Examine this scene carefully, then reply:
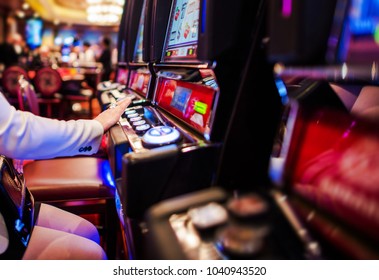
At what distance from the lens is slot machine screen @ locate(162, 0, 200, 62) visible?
4.26 ft

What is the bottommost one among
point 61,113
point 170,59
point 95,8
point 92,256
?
point 61,113

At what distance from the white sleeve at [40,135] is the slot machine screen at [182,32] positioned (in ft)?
1.54

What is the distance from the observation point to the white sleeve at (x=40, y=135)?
1.01 meters

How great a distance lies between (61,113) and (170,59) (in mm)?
4340

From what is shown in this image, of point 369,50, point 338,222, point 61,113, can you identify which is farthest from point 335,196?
point 61,113

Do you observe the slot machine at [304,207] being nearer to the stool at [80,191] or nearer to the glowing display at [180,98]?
the glowing display at [180,98]

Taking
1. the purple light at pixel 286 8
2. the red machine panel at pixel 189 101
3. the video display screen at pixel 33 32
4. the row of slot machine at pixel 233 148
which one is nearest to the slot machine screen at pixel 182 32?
the row of slot machine at pixel 233 148

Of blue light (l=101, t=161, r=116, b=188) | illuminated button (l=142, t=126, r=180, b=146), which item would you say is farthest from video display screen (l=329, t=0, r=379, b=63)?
blue light (l=101, t=161, r=116, b=188)

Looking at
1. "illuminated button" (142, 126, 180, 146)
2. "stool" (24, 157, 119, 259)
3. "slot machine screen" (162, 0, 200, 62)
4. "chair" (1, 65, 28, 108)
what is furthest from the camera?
"chair" (1, 65, 28, 108)

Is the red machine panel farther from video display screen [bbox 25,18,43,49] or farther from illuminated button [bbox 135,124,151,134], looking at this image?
video display screen [bbox 25,18,43,49]

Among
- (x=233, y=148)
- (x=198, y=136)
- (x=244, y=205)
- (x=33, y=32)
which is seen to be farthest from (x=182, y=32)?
(x=33, y=32)

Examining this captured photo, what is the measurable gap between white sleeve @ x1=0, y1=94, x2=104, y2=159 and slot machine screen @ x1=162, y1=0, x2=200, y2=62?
47 cm

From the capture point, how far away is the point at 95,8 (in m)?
10.2
